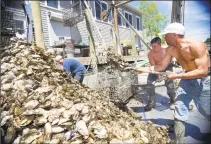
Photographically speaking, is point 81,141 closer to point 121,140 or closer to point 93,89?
point 121,140

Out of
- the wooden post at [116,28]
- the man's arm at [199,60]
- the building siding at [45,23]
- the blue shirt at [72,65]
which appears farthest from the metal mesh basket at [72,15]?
the man's arm at [199,60]

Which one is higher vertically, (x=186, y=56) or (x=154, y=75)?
(x=186, y=56)

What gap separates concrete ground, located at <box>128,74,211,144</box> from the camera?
6.92ft

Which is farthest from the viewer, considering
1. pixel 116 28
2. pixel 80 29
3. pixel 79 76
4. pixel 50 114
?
pixel 80 29

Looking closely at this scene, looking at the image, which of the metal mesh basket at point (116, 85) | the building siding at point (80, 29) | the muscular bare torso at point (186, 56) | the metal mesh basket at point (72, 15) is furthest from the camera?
the metal mesh basket at point (72, 15)

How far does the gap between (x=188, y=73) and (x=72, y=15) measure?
3570 millimetres

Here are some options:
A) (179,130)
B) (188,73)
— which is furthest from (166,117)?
(188,73)

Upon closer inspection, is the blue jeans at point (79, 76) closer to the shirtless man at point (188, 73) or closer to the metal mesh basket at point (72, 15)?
the shirtless man at point (188, 73)

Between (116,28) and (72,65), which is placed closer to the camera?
(72,65)

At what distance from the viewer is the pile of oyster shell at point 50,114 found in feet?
5.28

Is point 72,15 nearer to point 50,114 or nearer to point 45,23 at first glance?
point 45,23

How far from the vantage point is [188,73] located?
1.74m

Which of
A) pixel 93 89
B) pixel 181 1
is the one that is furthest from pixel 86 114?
pixel 181 1

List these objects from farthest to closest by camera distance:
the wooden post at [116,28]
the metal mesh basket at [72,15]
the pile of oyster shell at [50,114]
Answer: the metal mesh basket at [72,15] < the wooden post at [116,28] < the pile of oyster shell at [50,114]
